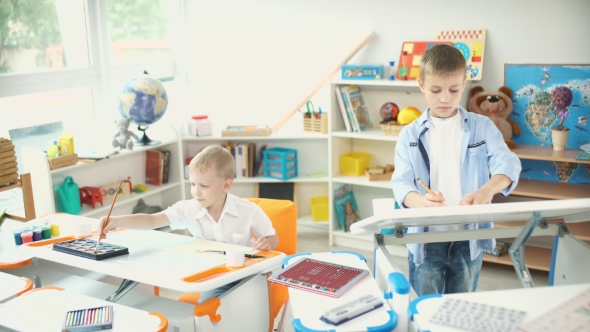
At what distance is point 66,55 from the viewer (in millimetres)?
3994

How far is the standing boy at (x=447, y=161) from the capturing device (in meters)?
1.99

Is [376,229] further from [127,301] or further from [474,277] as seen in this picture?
[127,301]

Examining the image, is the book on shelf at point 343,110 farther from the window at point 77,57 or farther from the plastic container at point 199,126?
the window at point 77,57

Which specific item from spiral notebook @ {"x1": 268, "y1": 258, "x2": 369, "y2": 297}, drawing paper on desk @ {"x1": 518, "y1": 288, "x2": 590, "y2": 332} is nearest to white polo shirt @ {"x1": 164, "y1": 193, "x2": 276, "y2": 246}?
spiral notebook @ {"x1": 268, "y1": 258, "x2": 369, "y2": 297}

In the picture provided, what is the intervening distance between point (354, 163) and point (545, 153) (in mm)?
1349

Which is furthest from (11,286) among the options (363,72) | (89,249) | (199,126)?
(363,72)

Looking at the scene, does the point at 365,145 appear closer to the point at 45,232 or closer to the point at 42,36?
the point at 42,36

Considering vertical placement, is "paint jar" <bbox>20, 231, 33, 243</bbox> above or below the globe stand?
below

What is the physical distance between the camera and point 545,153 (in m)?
3.63

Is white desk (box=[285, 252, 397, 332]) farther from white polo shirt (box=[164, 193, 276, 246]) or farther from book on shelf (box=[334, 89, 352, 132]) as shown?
book on shelf (box=[334, 89, 352, 132])

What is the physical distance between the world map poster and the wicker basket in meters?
Answer: 0.77

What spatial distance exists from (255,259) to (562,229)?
3.37 feet

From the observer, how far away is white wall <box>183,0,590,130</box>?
12.5ft

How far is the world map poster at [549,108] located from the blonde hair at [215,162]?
7.63ft
